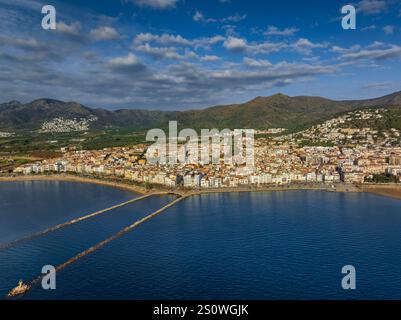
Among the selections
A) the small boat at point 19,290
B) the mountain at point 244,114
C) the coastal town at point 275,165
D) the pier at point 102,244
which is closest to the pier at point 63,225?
the pier at point 102,244

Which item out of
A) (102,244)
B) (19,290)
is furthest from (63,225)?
(19,290)

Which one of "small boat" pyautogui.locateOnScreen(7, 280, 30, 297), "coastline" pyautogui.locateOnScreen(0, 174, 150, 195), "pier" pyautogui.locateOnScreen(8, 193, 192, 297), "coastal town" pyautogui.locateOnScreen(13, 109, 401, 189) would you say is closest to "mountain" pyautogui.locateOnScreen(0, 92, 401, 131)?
"coastal town" pyautogui.locateOnScreen(13, 109, 401, 189)

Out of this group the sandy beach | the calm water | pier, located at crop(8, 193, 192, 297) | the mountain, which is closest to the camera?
the calm water

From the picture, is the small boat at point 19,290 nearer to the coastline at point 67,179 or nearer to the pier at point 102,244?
the pier at point 102,244

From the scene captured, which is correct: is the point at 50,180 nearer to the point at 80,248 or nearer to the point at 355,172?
the point at 80,248

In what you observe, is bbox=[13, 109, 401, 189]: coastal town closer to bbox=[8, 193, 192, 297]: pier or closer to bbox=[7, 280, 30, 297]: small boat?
bbox=[8, 193, 192, 297]: pier
